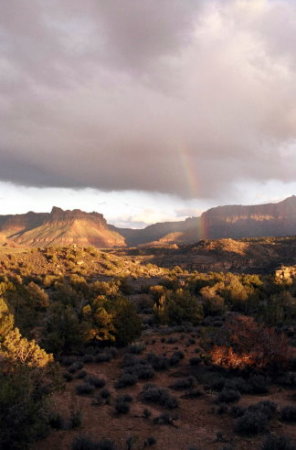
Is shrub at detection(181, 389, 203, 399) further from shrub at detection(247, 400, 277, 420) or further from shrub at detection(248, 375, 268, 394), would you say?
shrub at detection(247, 400, 277, 420)

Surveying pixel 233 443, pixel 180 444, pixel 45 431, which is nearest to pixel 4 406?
pixel 45 431

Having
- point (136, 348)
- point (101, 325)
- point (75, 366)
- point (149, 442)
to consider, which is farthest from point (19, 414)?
point (101, 325)

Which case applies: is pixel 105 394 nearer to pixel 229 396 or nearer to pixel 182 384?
pixel 182 384

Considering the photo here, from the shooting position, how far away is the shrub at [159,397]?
48.8 ft

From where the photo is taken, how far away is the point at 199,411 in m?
14.4

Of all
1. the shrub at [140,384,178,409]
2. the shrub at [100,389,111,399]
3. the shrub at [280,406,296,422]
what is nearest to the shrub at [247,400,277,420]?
the shrub at [280,406,296,422]

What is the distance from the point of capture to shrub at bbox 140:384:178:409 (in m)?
14.9

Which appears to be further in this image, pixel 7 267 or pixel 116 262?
pixel 116 262

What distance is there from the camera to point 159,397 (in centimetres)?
1569

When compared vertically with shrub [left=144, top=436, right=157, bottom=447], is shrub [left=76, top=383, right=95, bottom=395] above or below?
below

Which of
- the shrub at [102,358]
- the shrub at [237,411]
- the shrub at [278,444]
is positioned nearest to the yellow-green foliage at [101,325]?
the shrub at [102,358]

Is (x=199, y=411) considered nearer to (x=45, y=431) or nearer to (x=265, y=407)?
(x=265, y=407)

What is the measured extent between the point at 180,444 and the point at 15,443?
5.26 m

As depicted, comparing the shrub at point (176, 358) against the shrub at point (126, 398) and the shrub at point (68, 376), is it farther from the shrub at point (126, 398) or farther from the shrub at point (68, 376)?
the shrub at point (126, 398)
